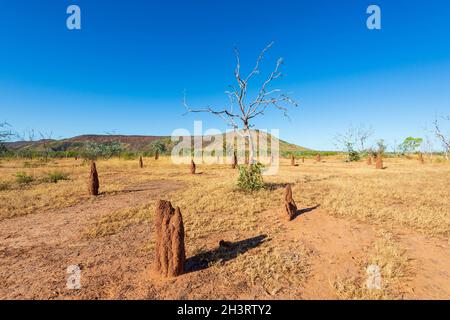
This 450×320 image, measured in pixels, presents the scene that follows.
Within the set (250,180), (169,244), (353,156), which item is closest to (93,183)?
(250,180)

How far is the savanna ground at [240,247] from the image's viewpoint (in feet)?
14.3

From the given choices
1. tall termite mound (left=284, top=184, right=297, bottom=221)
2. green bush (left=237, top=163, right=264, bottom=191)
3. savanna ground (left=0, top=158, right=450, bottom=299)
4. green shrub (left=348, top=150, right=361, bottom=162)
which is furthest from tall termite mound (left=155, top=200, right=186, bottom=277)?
green shrub (left=348, top=150, right=361, bottom=162)

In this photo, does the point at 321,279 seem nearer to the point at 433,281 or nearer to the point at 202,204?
the point at 433,281

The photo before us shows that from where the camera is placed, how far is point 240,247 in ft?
19.8

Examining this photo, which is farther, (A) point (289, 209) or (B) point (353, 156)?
(B) point (353, 156)

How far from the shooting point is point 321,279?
4.65 metres

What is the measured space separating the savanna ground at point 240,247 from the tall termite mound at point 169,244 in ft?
0.81

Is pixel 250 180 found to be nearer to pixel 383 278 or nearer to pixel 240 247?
pixel 240 247

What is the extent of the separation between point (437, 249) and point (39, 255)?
9628 millimetres

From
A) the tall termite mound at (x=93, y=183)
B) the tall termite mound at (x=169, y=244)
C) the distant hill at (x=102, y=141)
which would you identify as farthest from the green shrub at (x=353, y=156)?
the distant hill at (x=102, y=141)

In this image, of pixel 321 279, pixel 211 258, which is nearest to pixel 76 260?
pixel 211 258

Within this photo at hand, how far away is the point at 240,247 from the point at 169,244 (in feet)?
6.57

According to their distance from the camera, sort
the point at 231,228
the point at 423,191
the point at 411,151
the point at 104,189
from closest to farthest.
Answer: the point at 231,228
the point at 423,191
the point at 104,189
the point at 411,151

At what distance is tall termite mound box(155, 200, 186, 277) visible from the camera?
15.6 feet
